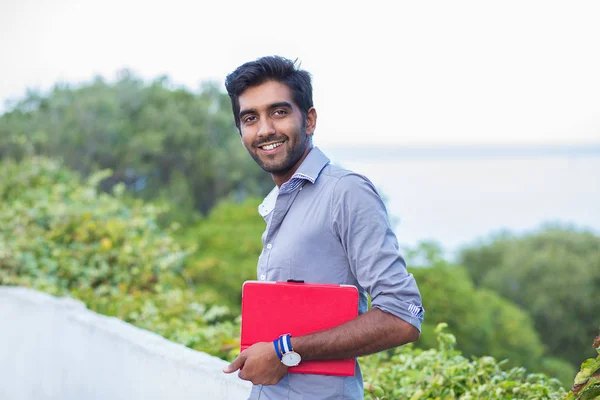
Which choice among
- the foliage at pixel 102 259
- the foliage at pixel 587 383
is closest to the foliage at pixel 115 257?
the foliage at pixel 102 259

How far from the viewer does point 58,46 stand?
36.0 ft

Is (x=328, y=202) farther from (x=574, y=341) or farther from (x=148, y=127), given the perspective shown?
(x=574, y=341)

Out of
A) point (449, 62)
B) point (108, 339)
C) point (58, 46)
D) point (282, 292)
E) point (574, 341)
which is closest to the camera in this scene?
point (282, 292)

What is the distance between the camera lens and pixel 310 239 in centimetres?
144

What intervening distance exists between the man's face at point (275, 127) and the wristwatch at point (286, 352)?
43 cm

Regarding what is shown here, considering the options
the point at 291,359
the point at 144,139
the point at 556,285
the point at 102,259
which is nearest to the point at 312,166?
the point at 291,359

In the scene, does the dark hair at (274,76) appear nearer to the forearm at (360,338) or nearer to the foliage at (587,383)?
the forearm at (360,338)

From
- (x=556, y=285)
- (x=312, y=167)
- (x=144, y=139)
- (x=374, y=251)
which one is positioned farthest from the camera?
(x=556, y=285)

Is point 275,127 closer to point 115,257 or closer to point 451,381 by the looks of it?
point 451,381

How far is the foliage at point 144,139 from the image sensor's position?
33.2 feet

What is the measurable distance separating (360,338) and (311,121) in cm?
61

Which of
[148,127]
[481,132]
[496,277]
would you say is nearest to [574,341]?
[496,277]

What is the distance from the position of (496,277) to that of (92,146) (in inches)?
325

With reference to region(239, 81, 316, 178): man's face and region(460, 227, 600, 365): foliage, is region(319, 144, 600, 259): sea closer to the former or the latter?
region(460, 227, 600, 365): foliage
